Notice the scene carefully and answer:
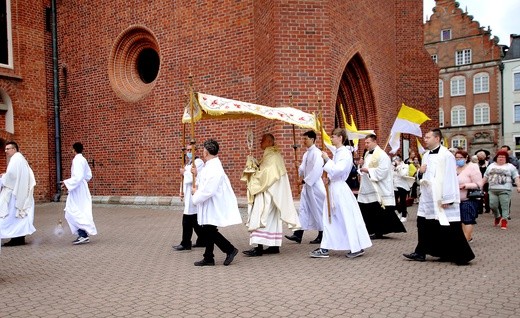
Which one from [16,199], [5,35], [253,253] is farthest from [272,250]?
[5,35]

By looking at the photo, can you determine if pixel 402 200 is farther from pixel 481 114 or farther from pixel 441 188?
pixel 481 114

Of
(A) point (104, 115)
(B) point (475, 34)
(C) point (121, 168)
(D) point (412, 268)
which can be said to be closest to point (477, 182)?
(D) point (412, 268)

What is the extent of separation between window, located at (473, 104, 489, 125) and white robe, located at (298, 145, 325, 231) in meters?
41.8

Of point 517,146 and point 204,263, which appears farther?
point 517,146

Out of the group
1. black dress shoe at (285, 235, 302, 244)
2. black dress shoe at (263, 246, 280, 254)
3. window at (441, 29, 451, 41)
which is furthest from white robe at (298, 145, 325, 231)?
window at (441, 29, 451, 41)

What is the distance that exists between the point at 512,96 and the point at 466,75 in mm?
4491

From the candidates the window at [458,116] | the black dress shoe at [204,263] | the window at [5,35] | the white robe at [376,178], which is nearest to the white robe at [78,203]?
the black dress shoe at [204,263]

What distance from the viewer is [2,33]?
16.5 m

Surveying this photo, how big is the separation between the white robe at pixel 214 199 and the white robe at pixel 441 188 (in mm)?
2760

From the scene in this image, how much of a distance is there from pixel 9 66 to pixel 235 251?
13.6 metres

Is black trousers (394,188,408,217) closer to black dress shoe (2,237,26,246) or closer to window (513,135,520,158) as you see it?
black dress shoe (2,237,26,246)

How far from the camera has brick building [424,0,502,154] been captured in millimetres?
43219

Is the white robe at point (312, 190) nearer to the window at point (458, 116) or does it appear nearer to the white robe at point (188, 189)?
the white robe at point (188, 189)

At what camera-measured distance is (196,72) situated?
45.9ft
